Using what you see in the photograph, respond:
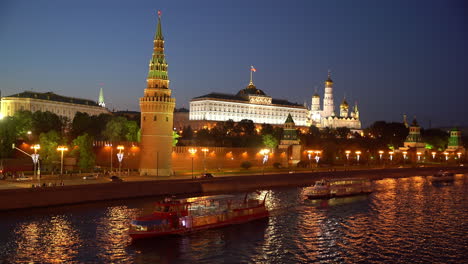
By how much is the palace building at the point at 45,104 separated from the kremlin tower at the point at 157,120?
7683 cm

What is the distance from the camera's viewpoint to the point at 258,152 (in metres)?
95.8

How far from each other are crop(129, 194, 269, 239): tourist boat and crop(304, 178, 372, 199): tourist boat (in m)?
14.5

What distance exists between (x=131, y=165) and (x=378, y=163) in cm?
6295

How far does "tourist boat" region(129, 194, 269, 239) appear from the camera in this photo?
38656mm

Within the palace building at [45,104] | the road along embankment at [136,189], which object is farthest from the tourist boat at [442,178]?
the palace building at [45,104]

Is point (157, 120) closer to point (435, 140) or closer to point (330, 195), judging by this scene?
point (330, 195)

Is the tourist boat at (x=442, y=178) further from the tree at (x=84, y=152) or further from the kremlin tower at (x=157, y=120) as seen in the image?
the tree at (x=84, y=152)

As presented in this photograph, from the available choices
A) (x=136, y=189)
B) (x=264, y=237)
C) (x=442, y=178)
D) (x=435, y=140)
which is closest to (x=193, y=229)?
(x=264, y=237)

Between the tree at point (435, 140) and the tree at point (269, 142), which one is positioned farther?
the tree at point (435, 140)

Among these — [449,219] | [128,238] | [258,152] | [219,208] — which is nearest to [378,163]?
[258,152]

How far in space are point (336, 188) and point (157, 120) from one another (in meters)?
23.9

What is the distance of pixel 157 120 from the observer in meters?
69.9

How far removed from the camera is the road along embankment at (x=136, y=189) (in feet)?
154

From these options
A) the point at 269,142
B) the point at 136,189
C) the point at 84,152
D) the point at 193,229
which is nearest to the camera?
the point at 193,229
